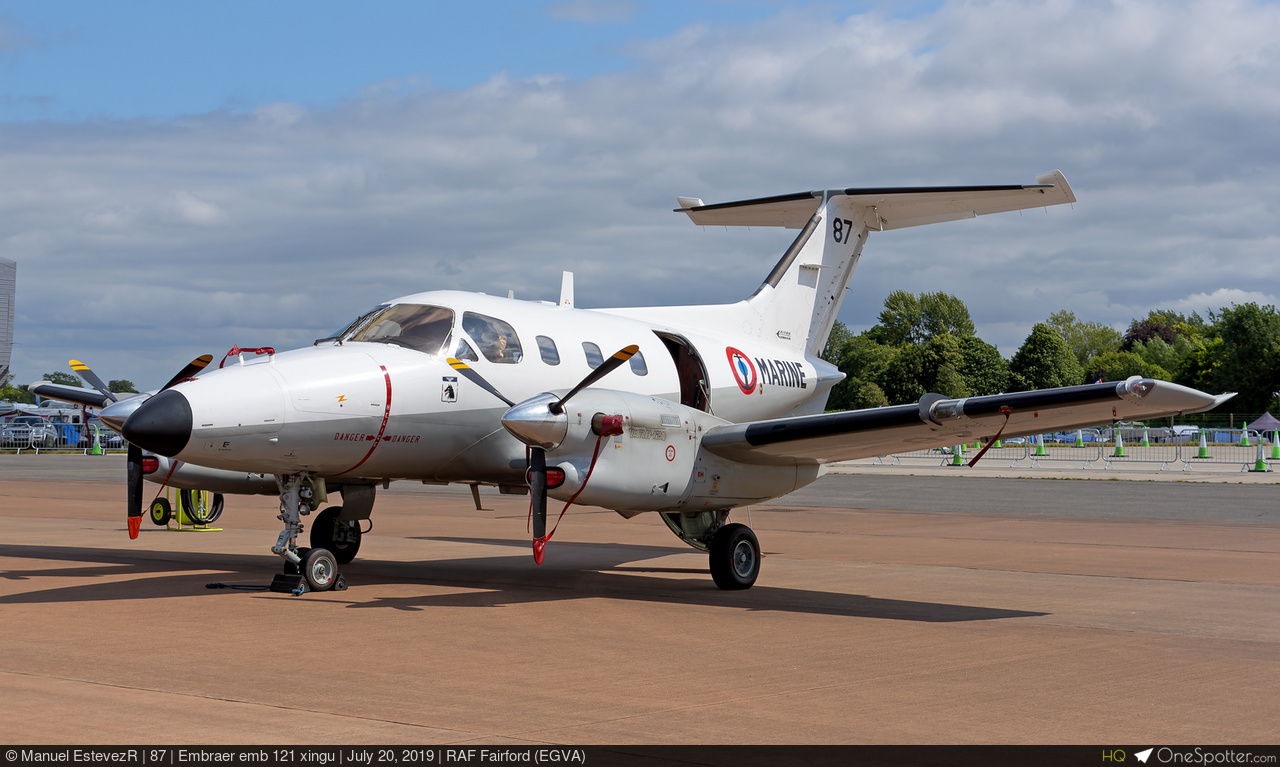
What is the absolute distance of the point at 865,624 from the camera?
9.91 metres

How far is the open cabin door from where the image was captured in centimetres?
1400

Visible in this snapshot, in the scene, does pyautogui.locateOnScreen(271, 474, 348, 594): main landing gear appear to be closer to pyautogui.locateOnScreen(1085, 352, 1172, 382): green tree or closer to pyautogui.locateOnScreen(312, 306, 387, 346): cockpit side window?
pyautogui.locateOnScreen(312, 306, 387, 346): cockpit side window

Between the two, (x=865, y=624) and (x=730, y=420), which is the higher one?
(x=730, y=420)

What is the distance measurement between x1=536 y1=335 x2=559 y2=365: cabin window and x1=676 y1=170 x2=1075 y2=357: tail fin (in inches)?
184

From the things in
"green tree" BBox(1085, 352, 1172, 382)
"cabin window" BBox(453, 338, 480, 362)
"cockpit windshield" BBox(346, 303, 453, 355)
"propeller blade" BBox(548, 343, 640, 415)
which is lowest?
"propeller blade" BBox(548, 343, 640, 415)

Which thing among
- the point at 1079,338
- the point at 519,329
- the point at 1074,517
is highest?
the point at 1079,338

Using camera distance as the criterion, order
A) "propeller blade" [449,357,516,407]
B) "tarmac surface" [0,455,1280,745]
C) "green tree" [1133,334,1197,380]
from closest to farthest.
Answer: "tarmac surface" [0,455,1280,745] → "propeller blade" [449,357,516,407] → "green tree" [1133,334,1197,380]

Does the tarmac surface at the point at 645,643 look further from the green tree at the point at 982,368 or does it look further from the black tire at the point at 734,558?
the green tree at the point at 982,368

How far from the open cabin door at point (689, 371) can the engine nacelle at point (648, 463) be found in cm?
174

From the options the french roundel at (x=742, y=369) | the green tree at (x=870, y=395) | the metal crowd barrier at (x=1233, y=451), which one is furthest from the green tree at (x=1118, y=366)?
the french roundel at (x=742, y=369)

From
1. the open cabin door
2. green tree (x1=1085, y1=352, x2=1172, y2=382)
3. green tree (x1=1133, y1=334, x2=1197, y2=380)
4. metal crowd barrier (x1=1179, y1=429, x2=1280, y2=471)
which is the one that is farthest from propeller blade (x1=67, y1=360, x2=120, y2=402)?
green tree (x1=1085, y1=352, x2=1172, y2=382)
